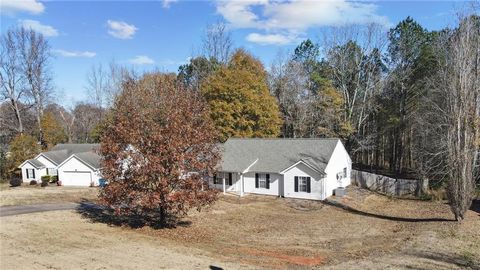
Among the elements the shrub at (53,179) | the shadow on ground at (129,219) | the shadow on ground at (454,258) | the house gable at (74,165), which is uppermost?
the house gable at (74,165)

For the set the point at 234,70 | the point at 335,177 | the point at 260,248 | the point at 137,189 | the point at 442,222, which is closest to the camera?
the point at 260,248

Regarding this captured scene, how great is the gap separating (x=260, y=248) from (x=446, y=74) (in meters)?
18.0

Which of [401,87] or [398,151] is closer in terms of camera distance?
[401,87]

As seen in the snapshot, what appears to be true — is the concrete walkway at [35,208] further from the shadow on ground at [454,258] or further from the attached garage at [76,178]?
the shadow on ground at [454,258]

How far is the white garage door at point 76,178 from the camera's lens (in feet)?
141

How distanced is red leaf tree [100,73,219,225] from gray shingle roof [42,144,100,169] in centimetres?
2190

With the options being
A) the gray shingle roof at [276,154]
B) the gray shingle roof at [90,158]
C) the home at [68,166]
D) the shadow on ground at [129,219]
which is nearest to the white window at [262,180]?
the gray shingle roof at [276,154]

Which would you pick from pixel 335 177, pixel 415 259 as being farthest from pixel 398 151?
pixel 415 259

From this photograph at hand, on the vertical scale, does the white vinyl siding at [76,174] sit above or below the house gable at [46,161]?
below

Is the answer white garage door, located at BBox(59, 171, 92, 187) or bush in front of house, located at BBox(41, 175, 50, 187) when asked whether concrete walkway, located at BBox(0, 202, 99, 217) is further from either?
bush in front of house, located at BBox(41, 175, 50, 187)

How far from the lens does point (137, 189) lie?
72.7 feet

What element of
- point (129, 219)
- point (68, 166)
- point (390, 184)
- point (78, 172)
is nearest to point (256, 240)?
point (129, 219)

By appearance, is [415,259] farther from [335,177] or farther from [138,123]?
[335,177]

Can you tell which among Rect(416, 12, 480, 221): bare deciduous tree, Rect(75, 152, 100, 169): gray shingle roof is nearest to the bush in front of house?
Rect(75, 152, 100, 169): gray shingle roof
